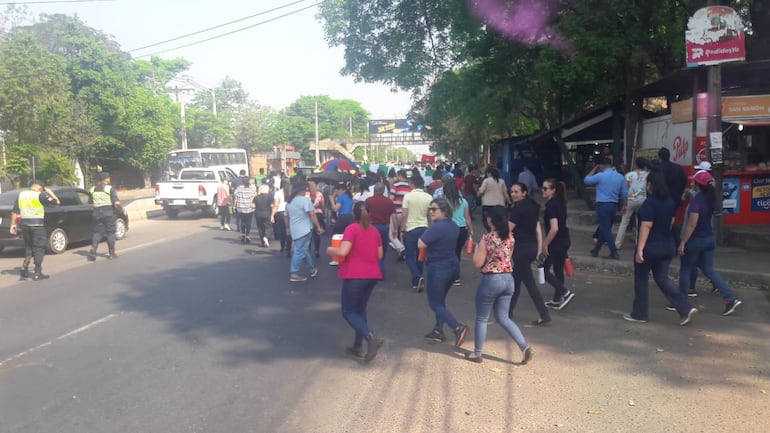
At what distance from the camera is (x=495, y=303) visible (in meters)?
5.55

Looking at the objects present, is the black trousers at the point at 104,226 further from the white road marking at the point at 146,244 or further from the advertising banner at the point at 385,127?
the advertising banner at the point at 385,127

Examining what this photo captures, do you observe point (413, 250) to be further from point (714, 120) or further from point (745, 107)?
point (745, 107)

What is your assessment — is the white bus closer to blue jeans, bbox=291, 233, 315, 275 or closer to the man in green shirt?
blue jeans, bbox=291, 233, 315, 275

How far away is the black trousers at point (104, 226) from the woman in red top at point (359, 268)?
25.8ft

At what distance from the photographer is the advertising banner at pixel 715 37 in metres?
9.42

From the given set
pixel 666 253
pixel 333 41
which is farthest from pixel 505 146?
pixel 666 253

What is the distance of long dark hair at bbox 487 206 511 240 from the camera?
5.38 meters

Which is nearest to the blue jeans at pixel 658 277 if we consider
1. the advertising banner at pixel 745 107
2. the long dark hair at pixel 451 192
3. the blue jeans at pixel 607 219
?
the long dark hair at pixel 451 192

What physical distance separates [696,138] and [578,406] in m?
7.86

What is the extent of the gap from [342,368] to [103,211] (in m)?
8.18

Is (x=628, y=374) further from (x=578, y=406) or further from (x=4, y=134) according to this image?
(x=4, y=134)

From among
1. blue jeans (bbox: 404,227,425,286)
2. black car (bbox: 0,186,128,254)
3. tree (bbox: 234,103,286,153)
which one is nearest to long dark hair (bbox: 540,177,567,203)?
blue jeans (bbox: 404,227,425,286)

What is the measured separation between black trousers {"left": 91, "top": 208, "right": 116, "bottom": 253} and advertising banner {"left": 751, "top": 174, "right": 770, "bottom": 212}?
12600 millimetres

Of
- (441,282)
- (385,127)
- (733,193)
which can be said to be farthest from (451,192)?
(385,127)
